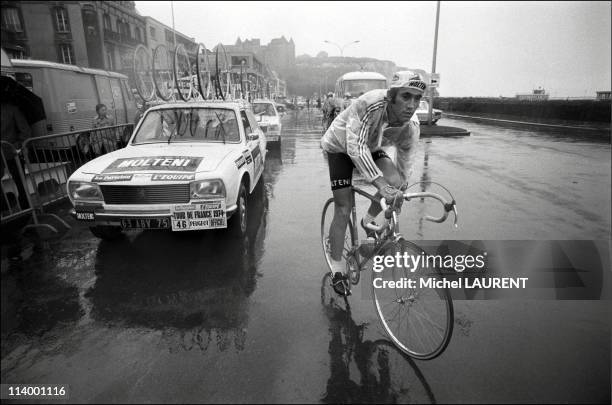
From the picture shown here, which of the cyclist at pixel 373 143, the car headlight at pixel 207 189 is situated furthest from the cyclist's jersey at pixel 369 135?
the car headlight at pixel 207 189

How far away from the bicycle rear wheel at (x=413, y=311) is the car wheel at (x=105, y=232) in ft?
11.9

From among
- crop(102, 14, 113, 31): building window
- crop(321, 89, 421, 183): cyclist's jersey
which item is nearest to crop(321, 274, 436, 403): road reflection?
crop(321, 89, 421, 183): cyclist's jersey

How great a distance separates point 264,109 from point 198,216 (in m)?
12.1

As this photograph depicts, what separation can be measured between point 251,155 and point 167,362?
365 centimetres

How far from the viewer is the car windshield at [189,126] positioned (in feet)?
18.0

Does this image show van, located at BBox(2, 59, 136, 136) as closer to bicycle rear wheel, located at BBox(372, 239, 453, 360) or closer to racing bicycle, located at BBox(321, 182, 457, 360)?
racing bicycle, located at BBox(321, 182, 457, 360)

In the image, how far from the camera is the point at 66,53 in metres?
40.9

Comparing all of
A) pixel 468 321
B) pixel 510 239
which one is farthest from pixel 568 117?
pixel 468 321

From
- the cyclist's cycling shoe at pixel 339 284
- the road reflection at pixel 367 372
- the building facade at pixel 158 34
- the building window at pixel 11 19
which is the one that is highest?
the building facade at pixel 158 34

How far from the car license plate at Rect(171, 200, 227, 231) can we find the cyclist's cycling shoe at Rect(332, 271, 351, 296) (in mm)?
1472

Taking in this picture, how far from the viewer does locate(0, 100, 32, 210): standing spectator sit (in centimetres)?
552

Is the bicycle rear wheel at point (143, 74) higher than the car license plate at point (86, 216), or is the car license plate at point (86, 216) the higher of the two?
the bicycle rear wheel at point (143, 74)

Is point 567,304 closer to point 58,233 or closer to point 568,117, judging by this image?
point 58,233

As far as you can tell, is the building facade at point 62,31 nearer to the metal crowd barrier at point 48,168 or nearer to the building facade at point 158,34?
the building facade at point 158,34
